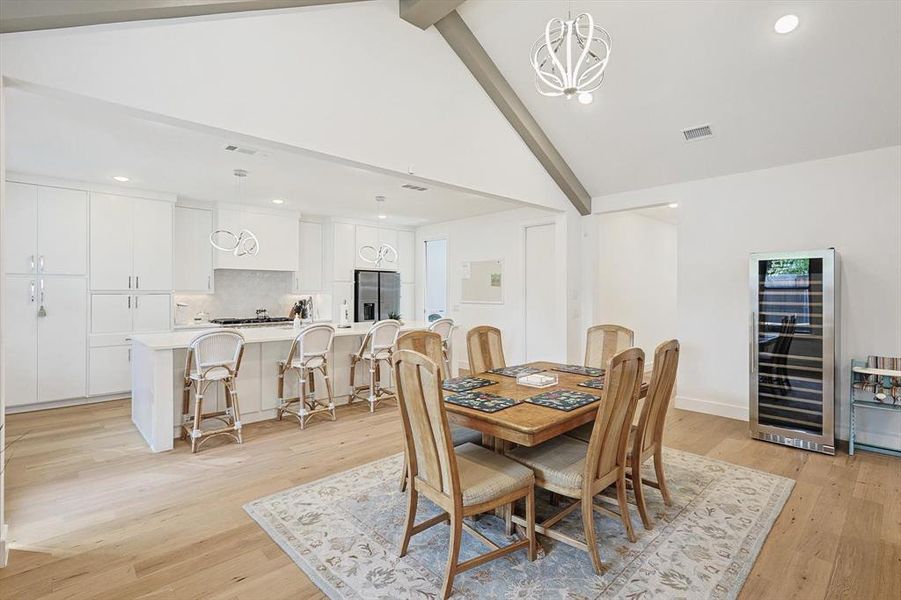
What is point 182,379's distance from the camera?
3844 millimetres

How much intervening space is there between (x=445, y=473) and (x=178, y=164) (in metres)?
4.25

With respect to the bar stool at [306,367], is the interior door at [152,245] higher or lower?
higher

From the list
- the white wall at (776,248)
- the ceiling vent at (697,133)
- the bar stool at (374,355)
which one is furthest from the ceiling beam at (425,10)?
the white wall at (776,248)

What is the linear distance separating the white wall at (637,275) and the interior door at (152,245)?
558cm

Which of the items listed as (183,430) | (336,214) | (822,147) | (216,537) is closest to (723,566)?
(216,537)

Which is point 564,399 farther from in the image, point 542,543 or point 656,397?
point 542,543

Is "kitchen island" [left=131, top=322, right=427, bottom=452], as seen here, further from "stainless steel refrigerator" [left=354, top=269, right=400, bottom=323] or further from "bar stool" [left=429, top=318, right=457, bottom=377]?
"stainless steel refrigerator" [left=354, top=269, right=400, bottom=323]

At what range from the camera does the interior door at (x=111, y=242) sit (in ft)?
16.5

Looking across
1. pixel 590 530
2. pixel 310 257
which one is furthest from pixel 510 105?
pixel 310 257

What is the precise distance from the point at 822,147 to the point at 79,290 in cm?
785

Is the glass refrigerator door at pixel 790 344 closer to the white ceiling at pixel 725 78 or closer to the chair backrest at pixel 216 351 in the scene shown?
the white ceiling at pixel 725 78

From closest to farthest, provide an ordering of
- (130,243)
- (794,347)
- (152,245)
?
(794,347), (130,243), (152,245)

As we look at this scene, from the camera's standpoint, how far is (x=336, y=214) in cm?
697

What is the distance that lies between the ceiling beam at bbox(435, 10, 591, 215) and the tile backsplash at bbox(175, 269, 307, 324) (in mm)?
4411
